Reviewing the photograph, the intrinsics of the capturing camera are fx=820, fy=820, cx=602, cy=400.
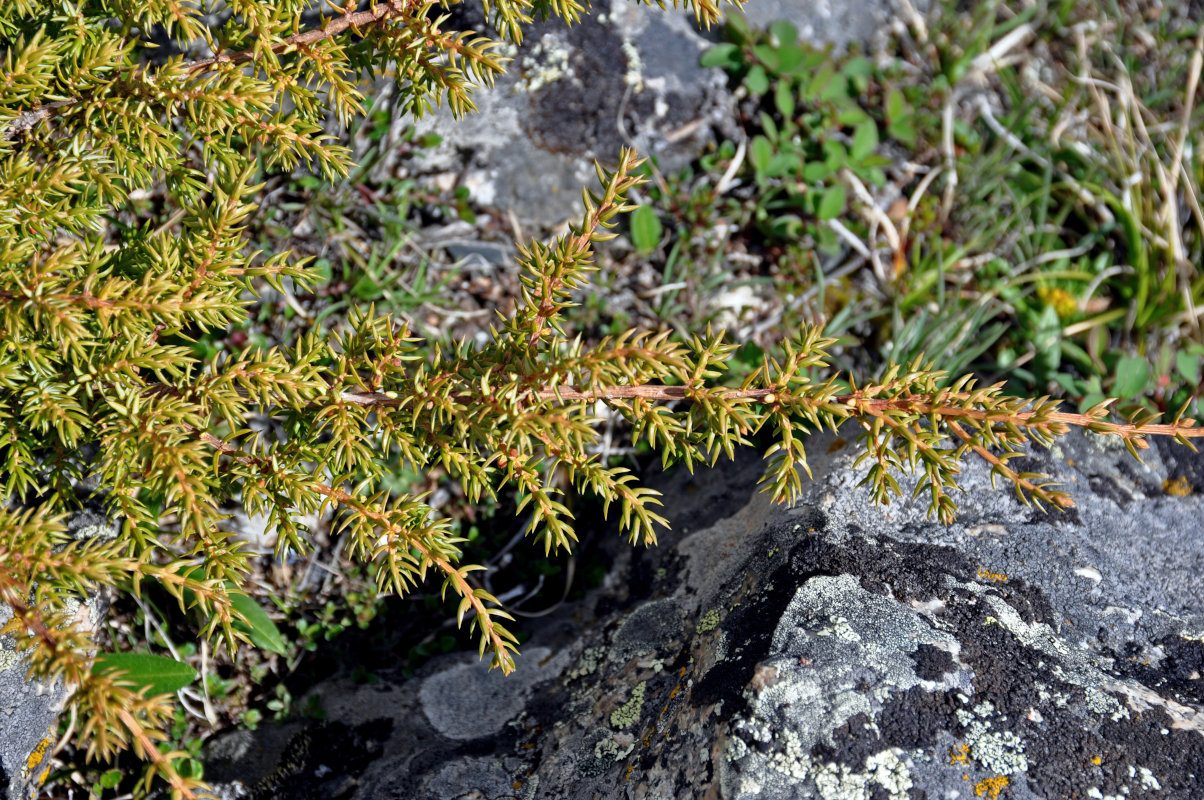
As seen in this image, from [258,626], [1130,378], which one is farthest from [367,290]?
[1130,378]

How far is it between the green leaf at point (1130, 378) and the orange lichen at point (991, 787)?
7.22 feet

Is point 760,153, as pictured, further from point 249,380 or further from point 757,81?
point 249,380

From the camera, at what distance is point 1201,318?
3.88 metres

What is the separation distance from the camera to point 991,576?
2312 millimetres

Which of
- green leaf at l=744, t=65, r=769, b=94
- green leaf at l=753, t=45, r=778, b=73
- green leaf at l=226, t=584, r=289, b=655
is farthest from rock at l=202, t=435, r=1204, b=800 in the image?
green leaf at l=753, t=45, r=778, b=73

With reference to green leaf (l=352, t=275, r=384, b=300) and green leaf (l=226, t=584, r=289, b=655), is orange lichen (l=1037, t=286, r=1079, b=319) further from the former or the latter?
green leaf (l=226, t=584, r=289, b=655)

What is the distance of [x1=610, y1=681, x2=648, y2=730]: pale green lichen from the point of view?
89.8 inches

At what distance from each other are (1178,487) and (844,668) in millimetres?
1578

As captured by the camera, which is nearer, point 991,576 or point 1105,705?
point 1105,705

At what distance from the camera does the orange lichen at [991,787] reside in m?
1.79

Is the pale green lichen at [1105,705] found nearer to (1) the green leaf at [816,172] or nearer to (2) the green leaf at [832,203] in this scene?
(2) the green leaf at [832,203]

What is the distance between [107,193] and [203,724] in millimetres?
1795

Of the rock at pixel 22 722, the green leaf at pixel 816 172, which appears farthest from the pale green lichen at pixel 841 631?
the green leaf at pixel 816 172

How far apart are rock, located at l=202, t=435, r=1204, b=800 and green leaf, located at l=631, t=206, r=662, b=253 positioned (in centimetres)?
114
